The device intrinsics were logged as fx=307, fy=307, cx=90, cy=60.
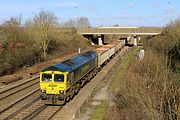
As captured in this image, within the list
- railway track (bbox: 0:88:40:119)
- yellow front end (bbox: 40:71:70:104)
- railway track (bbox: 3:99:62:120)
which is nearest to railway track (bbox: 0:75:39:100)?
railway track (bbox: 0:88:40:119)

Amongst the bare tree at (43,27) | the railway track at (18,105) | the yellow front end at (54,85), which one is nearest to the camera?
the railway track at (18,105)

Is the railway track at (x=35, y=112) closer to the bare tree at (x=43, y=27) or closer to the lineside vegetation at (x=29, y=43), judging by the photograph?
the lineside vegetation at (x=29, y=43)

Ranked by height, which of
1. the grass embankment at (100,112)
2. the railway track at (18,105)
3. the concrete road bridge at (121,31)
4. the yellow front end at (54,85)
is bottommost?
the grass embankment at (100,112)

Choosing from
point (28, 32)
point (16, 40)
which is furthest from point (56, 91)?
point (28, 32)

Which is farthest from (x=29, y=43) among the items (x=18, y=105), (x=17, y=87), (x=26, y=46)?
(x=18, y=105)

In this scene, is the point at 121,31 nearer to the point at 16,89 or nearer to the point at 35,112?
the point at 16,89

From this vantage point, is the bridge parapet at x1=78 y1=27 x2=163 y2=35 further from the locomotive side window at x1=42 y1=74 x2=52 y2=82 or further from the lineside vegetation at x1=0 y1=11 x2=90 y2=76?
the locomotive side window at x1=42 y1=74 x2=52 y2=82

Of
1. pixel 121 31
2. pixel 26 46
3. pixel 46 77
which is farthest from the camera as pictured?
pixel 121 31

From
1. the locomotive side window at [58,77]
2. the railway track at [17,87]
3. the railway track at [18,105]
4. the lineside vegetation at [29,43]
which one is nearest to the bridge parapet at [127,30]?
the lineside vegetation at [29,43]

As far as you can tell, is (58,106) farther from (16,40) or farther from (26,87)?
(16,40)

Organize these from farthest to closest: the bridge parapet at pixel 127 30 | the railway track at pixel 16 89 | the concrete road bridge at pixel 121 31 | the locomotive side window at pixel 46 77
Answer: the concrete road bridge at pixel 121 31 < the bridge parapet at pixel 127 30 < the railway track at pixel 16 89 < the locomotive side window at pixel 46 77

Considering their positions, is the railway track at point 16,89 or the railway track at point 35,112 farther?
the railway track at point 16,89

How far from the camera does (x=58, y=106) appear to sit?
2128 centimetres

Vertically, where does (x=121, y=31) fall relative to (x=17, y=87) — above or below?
A: above
